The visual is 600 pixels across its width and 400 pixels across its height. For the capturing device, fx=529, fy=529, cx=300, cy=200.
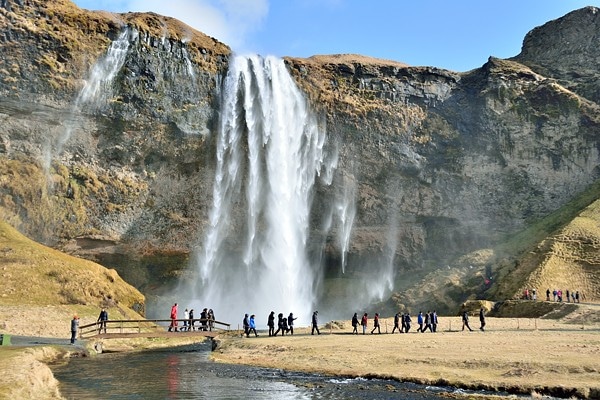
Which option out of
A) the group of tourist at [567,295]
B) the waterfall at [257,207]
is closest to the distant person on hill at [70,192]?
the waterfall at [257,207]

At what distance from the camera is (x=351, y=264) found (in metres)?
65.1

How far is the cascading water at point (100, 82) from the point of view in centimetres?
5316

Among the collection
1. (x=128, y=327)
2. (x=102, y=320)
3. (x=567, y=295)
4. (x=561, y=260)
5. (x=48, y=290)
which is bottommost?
(x=128, y=327)

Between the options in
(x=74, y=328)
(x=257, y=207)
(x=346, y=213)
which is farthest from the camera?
(x=346, y=213)

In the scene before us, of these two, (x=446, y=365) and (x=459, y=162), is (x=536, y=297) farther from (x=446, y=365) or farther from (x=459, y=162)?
(x=446, y=365)

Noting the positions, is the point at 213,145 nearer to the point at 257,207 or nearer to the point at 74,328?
the point at 257,207

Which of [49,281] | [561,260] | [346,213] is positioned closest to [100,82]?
[49,281]

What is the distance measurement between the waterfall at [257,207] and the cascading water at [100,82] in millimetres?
11593

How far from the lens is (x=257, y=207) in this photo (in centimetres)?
Result: 5934

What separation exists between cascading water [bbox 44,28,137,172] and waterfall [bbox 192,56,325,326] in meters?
11.6

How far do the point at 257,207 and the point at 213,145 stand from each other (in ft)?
27.6

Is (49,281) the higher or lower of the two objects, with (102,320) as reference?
higher

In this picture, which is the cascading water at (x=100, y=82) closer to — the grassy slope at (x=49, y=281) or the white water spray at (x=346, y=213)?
the grassy slope at (x=49, y=281)

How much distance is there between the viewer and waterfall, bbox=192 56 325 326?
57.5m
